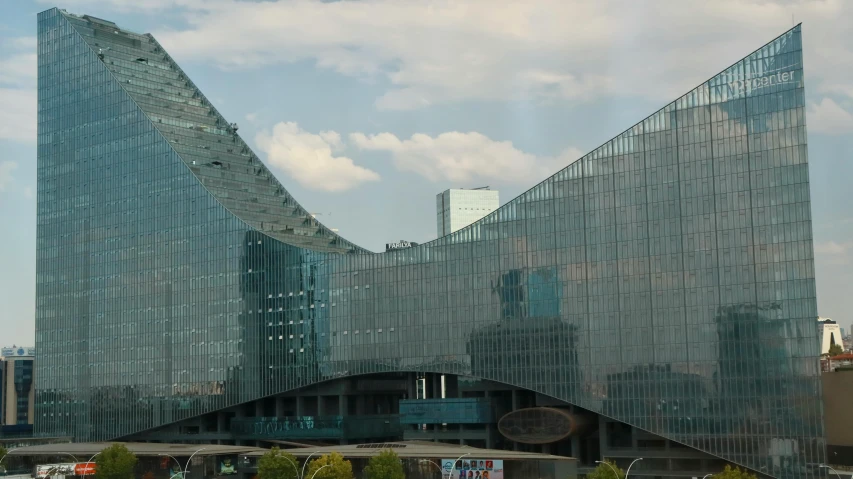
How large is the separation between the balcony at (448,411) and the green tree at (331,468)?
26.3m

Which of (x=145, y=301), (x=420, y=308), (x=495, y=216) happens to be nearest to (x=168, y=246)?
(x=145, y=301)

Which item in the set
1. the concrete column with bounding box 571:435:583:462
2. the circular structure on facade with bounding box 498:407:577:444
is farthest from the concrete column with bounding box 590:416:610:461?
the concrete column with bounding box 571:435:583:462

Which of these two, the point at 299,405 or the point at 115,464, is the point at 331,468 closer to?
the point at 115,464

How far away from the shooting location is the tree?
4722 inches

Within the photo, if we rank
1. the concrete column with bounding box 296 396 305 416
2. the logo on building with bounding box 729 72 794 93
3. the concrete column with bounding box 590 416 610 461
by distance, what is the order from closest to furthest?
the logo on building with bounding box 729 72 794 93
the concrete column with bounding box 590 416 610 461
the concrete column with bounding box 296 396 305 416

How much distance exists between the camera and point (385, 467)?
395ft

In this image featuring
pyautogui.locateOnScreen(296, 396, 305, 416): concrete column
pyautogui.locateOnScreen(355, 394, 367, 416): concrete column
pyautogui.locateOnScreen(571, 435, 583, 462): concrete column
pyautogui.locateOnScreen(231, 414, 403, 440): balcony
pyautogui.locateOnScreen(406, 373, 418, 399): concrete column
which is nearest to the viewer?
pyautogui.locateOnScreen(571, 435, 583, 462): concrete column

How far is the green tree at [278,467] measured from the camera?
417 feet

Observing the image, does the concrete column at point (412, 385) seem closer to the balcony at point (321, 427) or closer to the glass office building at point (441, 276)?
the glass office building at point (441, 276)

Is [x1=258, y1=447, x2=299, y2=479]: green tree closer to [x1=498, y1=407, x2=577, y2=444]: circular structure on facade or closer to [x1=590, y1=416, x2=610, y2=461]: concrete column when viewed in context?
[x1=498, y1=407, x2=577, y2=444]: circular structure on facade

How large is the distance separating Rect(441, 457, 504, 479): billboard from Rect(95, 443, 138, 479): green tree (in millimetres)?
49724

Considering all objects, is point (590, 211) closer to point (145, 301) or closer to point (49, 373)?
point (145, 301)

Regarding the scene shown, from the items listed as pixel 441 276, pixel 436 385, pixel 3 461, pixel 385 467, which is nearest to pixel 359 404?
pixel 436 385

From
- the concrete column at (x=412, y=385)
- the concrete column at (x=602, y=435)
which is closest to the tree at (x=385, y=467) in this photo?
Result: the concrete column at (x=602, y=435)
